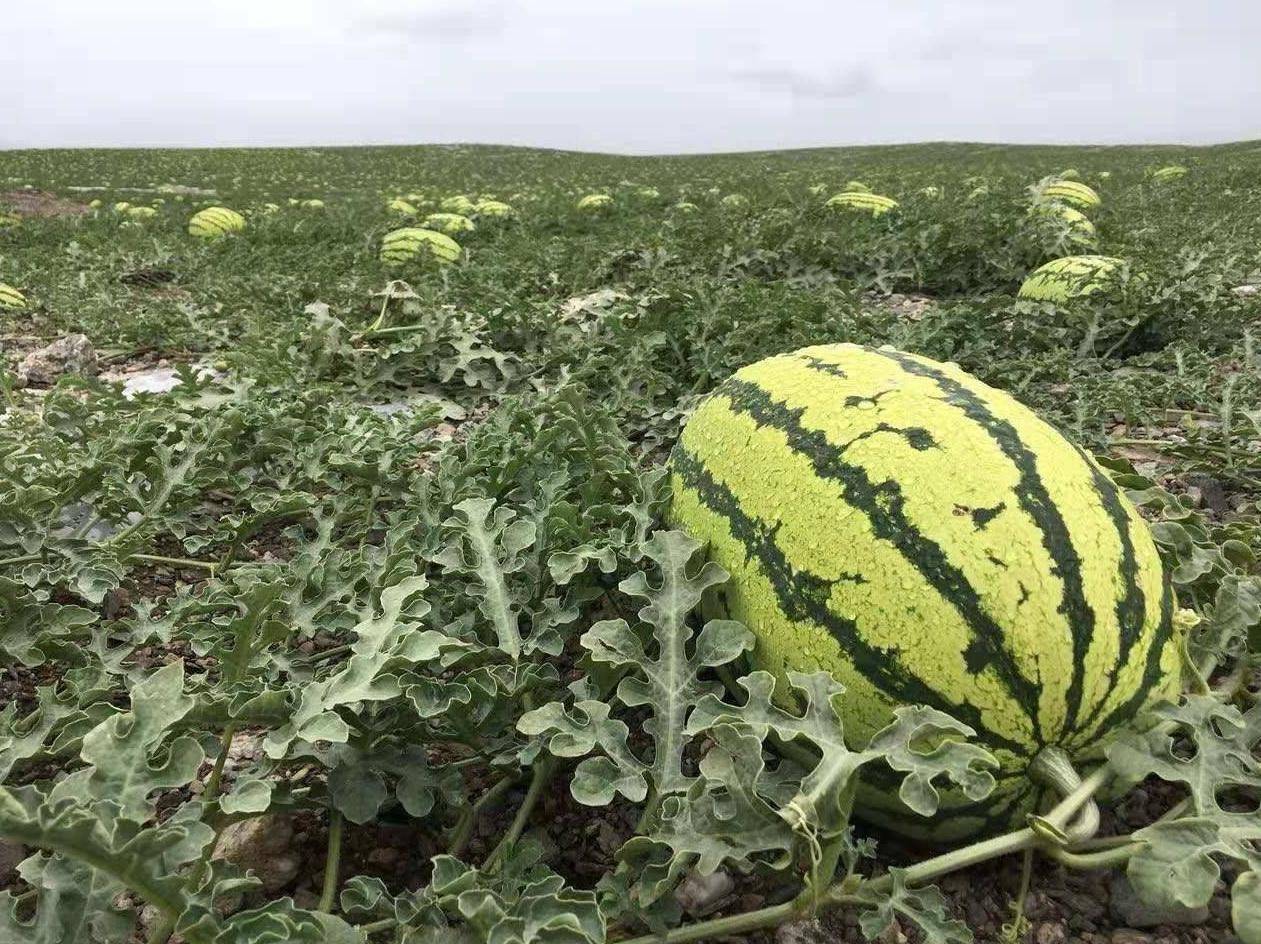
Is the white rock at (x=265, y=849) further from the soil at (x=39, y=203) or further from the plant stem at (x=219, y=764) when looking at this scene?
the soil at (x=39, y=203)

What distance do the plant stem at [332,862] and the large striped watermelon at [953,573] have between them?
34.5 inches

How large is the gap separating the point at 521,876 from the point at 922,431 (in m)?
1.15

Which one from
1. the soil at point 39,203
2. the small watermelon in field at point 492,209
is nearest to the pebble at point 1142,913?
the small watermelon in field at point 492,209

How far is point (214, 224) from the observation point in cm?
1088

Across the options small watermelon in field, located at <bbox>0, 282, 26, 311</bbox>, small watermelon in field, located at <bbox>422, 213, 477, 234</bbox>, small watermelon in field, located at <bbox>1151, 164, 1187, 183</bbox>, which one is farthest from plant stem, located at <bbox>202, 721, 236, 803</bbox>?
small watermelon in field, located at <bbox>1151, 164, 1187, 183</bbox>

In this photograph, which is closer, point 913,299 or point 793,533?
point 793,533

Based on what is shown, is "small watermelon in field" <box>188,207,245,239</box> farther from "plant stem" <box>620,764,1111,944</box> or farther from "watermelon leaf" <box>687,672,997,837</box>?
"plant stem" <box>620,764,1111,944</box>

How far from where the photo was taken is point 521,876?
157 centimetres

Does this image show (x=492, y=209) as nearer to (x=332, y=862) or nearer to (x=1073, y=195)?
(x=1073, y=195)

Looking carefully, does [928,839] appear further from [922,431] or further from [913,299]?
[913,299]

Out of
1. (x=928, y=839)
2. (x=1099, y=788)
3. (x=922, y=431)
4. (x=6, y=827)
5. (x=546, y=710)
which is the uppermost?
(x=922, y=431)

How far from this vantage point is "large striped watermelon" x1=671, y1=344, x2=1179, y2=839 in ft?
5.24

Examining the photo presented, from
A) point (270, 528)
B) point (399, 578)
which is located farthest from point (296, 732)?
point (270, 528)

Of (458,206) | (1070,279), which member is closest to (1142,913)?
(1070,279)
